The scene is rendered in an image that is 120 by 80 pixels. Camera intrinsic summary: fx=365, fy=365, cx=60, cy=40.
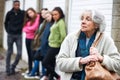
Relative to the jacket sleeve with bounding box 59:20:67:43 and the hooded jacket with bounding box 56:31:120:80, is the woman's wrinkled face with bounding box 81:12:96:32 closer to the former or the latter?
the hooded jacket with bounding box 56:31:120:80

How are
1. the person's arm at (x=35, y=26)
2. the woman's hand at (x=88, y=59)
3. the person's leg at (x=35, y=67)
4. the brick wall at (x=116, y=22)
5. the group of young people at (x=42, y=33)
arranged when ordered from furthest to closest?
the person's leg at (x=35, y=67) < the person's arm at (x=35, y=26) < the group of young people at (x=42, y=33) < the brick wall at (x=116, y=22) < the woman's hand at (x=88, y=59)

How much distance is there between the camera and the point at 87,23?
3.92 meters

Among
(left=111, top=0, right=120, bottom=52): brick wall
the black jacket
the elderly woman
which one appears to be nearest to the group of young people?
the black jacket

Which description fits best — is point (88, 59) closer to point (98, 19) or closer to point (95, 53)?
point (95, 53)

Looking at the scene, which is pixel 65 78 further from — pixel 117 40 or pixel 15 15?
pixel 15 15

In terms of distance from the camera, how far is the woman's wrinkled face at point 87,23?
12.9 ft

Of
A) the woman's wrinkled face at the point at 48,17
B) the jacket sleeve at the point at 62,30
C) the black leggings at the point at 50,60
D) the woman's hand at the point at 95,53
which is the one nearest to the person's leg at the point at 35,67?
the black leggings at the point at 50,60

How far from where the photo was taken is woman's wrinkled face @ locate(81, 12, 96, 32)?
3.92 metres

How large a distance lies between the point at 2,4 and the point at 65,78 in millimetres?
12412

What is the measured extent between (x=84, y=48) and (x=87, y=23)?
0.27 meters

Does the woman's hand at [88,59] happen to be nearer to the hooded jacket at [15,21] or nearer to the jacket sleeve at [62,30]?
the jacket sleeve at [62,30]

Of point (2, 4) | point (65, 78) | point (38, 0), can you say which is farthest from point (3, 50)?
point (65, 78)

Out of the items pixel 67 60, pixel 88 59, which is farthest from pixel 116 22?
pixel 88 59

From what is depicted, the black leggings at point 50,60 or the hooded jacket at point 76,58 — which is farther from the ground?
the hooded jacket at point 76,58
